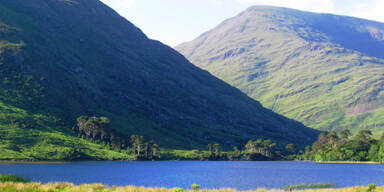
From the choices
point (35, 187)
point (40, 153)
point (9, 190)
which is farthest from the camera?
point (40, 153)

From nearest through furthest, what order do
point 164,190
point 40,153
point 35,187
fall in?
point 35,187 < point 164,190 < point 40,153

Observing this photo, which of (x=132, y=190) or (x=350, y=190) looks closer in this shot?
(x=132, y=190)

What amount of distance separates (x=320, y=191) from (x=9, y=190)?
1725 inches

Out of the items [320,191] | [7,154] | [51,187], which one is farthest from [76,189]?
[7,154]

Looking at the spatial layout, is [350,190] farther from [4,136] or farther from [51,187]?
[4,136]

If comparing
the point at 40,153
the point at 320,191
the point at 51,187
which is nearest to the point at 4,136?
the point at 40,153

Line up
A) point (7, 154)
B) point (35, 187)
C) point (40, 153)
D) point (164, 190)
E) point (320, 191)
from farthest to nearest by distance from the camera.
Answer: point (40, 153), point (7, 154), point (320, 191), point (164, 190), point (35, 187)

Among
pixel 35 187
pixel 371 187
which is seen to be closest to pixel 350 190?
pixel 371 187

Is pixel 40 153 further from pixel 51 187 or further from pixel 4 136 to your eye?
pixel 51 187

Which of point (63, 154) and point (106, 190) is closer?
point (106, 190)

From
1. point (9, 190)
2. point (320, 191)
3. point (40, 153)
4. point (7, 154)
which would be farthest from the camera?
point (40, 153)

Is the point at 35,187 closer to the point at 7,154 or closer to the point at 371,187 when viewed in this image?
the point at 371,187

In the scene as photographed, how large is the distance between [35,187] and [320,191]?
4120 cm

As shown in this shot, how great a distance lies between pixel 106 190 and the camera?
50281 mm
